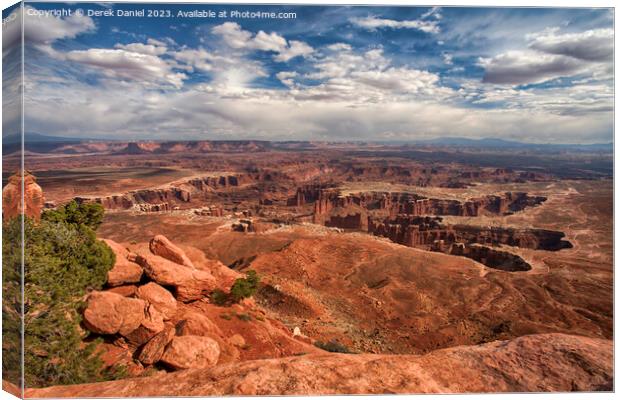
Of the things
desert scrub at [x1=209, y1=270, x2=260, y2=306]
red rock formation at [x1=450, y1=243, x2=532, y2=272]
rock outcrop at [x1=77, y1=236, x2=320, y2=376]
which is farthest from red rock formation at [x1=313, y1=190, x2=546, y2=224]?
rock outcrop at [x1=77, y1=236, x2=320, y2=376]

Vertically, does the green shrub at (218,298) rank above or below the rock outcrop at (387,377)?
below

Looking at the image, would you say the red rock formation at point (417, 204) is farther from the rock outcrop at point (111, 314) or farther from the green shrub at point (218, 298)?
the rock outcrop at point (111, 314)

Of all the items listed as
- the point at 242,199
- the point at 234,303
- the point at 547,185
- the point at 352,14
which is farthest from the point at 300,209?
the point at 352,14

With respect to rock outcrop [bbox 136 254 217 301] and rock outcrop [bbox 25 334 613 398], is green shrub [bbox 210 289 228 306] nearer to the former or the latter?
rock outcrop [bbox 136 254 217 301]

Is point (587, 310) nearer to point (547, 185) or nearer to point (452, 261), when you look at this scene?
point (452, 261)

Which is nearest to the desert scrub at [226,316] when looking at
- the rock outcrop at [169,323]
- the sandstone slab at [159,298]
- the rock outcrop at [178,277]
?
the rock outcrop at [169,323]

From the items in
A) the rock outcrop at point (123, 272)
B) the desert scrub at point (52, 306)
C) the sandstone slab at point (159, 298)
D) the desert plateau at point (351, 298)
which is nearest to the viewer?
the desert plateau at point (351, 298)

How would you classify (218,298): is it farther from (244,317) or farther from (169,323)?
(169,323)

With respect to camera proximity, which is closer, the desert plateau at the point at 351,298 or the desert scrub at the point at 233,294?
the desert plateau at the point at 351,298
